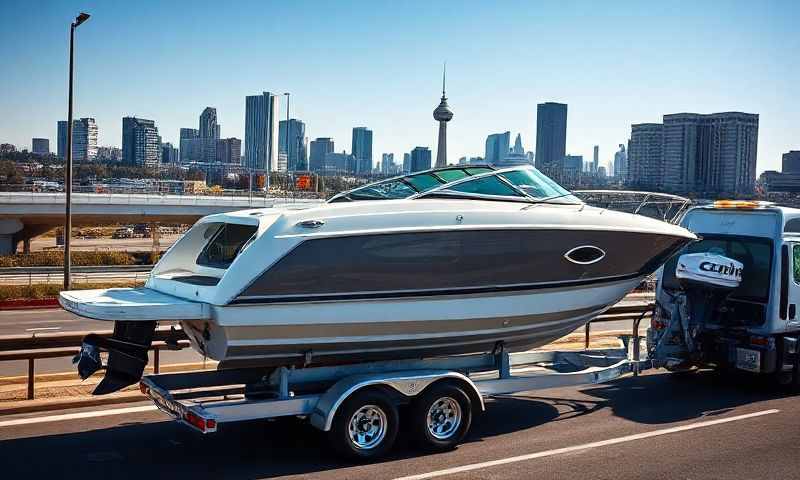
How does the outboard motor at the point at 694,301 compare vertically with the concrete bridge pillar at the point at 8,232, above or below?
above

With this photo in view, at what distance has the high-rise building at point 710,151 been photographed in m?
116

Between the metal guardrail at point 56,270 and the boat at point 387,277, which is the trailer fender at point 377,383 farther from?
the metal guardrail at point 56,270

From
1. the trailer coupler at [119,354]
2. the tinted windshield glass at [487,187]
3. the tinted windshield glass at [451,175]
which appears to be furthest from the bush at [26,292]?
the tinted windshield glass at [487,187]

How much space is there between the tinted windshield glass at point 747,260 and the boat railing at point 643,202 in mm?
595

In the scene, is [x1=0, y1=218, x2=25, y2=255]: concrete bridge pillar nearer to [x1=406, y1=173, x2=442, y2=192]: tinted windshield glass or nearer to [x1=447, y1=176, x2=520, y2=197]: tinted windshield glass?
[x1=406, y1=173, x2=442, y2=192]: tinted windshield glass

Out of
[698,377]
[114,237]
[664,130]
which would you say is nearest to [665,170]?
[664,130]

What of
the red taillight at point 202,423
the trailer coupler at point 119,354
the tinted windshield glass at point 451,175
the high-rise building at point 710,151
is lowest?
the red taillight at point 202,423

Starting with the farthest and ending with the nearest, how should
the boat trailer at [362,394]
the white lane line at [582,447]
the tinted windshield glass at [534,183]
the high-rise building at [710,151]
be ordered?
the high-rise building at [710,151], the tinted windshield glass at [534,183], the boat trailer at [362,394], the white lane line at [582,447]

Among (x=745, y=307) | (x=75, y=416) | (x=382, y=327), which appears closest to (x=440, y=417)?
(x=382, y=327)

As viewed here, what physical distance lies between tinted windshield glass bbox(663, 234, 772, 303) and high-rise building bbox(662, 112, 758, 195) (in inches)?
3994

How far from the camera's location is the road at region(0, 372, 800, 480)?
8.12 m

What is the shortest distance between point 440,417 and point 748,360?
5.11 m

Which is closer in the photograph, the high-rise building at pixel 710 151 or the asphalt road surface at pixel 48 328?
the asphalt road surface at pixel 48 328

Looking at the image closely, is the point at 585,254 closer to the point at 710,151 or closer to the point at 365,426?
the point at 365,426
